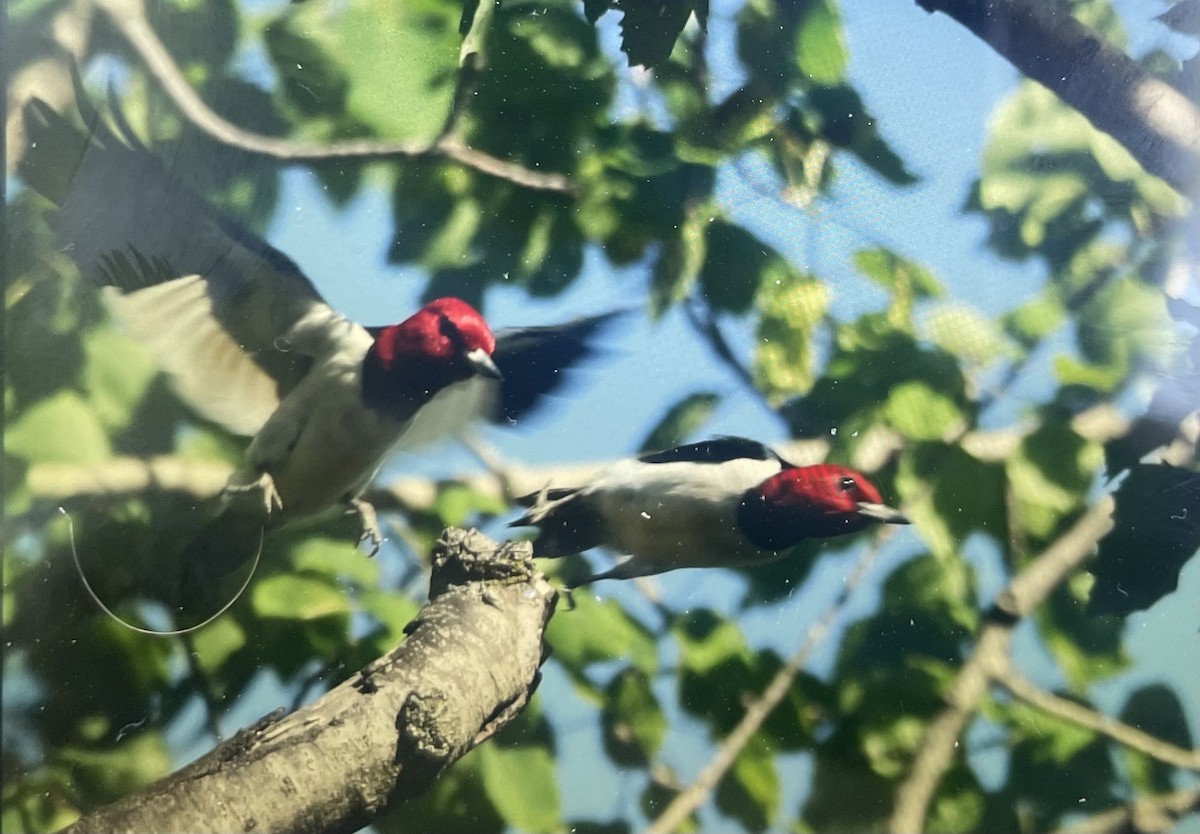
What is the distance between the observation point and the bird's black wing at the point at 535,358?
0.73 m

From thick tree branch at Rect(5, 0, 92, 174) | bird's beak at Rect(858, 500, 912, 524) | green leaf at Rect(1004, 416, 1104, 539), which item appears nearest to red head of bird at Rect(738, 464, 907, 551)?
bird's beak at Rect(858, 500, 912, 524)

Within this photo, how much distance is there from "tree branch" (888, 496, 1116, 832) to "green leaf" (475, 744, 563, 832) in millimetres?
299

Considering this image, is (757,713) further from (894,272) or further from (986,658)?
(894,272)

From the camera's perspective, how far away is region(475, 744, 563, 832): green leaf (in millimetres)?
709

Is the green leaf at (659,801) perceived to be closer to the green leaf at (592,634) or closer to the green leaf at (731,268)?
the green leaf at (592,634)

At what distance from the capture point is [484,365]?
28.7 inches

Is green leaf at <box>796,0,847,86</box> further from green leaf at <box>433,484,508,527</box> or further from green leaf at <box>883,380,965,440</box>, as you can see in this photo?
green leaf at <box>433,484,508,527</box>

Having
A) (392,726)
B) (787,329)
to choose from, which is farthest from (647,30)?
(392,726)

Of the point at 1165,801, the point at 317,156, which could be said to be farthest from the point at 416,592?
the point at 1165,801

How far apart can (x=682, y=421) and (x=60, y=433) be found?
1.61 feet

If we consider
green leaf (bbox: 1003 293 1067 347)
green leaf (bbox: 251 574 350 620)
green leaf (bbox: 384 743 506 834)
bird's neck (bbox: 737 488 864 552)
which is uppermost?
green leaf (bbox: 1003 293 1067 347)

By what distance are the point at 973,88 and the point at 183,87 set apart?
2.19ft

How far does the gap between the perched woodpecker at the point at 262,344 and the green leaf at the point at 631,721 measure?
232mm

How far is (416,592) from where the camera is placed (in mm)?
709
